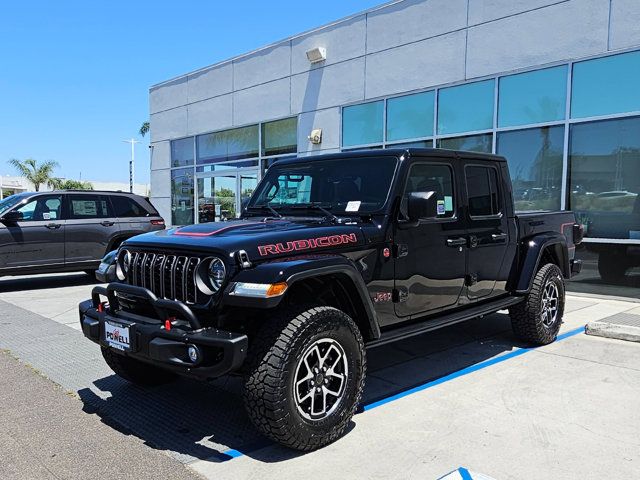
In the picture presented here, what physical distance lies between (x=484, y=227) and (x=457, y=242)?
525 millimetres

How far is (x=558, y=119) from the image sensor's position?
8.94m

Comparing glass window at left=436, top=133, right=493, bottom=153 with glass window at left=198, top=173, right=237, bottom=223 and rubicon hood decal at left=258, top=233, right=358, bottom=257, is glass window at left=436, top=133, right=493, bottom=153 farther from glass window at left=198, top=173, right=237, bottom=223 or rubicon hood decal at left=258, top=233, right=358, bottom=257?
glass window at left=198, top=173, right=237, bottom=223

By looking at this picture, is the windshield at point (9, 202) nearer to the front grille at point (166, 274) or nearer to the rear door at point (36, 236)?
the rear door at point (36, 236)

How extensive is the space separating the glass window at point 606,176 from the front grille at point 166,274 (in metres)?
7.40

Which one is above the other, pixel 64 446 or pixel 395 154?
pixel 395 154

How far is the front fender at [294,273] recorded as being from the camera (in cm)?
307

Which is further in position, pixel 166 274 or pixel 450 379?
pixel 450 379

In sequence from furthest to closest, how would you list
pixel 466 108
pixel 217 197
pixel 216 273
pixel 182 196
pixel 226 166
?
pixel 182 196 < pixel 217 197 < pixel 226 166 < pixel 466 108 < pixel 216 273

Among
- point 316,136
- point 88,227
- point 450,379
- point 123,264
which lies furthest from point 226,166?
point 450,379

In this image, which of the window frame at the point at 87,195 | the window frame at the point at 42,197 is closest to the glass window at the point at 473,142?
the window frame at the point at 87,195

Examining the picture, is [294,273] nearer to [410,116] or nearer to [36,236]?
[36,236]

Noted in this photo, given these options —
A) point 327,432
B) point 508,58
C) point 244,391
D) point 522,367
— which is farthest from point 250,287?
point 508,58

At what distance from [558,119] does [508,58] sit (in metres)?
1.42

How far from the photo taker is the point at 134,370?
428 centimetres
